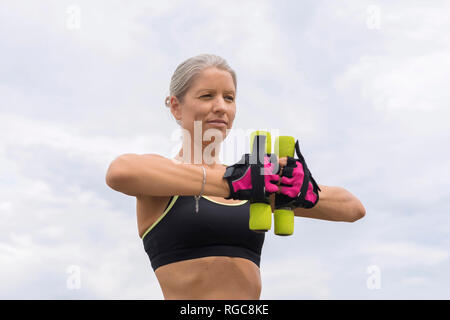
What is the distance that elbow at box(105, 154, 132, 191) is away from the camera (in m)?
3.80

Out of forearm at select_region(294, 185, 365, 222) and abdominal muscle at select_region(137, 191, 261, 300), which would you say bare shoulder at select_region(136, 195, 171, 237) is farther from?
forearm at select_region(294, 185, 365, 222)

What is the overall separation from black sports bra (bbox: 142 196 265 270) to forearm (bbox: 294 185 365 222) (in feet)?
2.12

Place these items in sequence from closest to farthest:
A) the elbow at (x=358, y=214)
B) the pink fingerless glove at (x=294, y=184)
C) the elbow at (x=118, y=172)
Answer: the elbow at (x=118, y=172) < the pink fingerless glove at (x=294, y=184) < the elbow at (x=358, y=214)

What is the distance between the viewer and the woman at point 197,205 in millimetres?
3896

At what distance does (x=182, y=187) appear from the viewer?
12.8ft

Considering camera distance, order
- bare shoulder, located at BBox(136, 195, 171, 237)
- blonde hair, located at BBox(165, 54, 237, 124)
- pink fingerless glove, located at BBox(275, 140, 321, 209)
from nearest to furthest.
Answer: pink fingerless glove, located at BBox(275, 140, 321, 209) → bare shoulder, located at BBox(136, 195, 171, 237) → blonde hair, located at BBox(165, 54, 237, 124)

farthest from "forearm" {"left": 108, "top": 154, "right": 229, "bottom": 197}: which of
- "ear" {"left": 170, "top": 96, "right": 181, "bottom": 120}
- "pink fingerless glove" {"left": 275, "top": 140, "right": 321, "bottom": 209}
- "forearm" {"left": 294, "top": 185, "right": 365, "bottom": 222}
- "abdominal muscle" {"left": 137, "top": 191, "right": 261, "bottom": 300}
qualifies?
"forearm" {"left": 294, "top": 185, "right": 365, "bottom": 222}

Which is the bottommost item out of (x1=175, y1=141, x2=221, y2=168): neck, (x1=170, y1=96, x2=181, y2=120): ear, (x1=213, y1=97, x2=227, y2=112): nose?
(x1=175, y1=141, x2=221, y2=168): neck

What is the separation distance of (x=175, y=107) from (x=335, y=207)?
169cm

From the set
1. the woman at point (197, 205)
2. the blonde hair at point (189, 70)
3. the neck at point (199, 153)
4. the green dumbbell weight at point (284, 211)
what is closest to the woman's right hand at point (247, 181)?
the woman at point (197, 205)

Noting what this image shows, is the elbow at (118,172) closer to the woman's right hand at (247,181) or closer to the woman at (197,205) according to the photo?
the woman at (197,205)

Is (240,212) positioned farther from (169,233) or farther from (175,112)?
(175,112)

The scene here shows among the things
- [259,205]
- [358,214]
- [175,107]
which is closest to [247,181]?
[259,205]

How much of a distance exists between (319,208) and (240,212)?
76 centimetres
